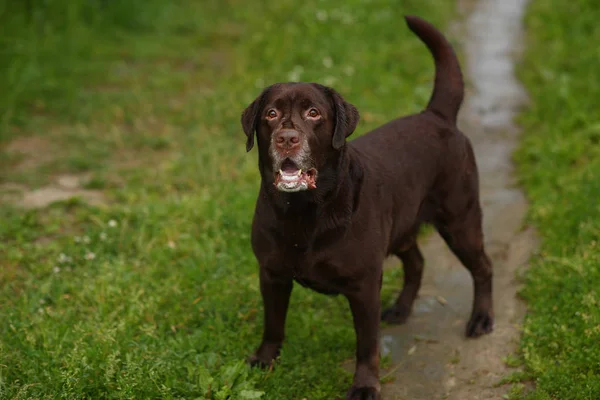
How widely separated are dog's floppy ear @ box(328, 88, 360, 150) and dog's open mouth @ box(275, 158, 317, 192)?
8.7 inches

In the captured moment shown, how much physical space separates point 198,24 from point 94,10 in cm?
147

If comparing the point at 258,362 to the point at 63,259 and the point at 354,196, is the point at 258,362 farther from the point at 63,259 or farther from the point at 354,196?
the point at 63,259

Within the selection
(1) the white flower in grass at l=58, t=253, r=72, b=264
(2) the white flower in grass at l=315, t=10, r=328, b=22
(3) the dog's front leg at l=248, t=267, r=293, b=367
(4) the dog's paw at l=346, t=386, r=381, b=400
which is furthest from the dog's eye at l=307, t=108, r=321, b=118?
(2) the white flower in grass at l=315, t=10, r=328, b=22

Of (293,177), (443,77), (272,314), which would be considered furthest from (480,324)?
(293,177)

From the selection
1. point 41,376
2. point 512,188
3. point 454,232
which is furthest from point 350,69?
point 41,376

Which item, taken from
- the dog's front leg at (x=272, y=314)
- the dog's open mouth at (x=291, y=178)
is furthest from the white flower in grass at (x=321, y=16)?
the dog's open mouth at (x=291, y=178)

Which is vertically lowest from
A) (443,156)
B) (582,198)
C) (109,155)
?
(109,155)

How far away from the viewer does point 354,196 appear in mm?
3895

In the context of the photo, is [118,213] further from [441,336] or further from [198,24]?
[198,24]

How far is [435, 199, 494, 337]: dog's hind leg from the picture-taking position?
4.65 m

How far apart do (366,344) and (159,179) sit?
3266mm

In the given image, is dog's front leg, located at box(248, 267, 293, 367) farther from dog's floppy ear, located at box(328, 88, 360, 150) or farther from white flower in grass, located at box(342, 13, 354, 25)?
white flower in grass, located at box(342, 13, 354, 25)

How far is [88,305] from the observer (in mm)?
4816

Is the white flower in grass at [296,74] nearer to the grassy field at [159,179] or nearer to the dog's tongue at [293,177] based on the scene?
the grassy field at [159,179]
